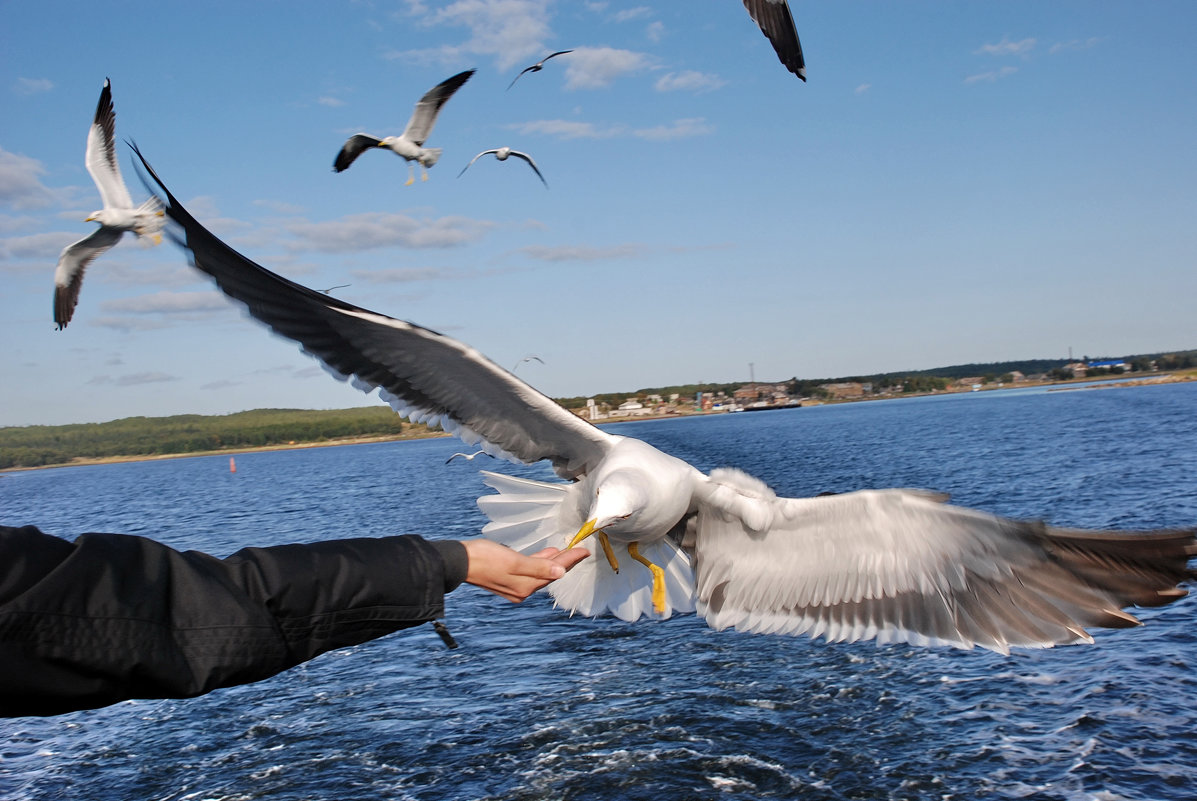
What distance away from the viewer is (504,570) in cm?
197

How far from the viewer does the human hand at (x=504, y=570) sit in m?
1.93

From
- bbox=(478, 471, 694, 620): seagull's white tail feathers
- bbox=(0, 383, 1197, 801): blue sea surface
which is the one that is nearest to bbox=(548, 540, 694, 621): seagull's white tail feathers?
bbox=(478, 471, 694, 620): seagull's white tail feathers

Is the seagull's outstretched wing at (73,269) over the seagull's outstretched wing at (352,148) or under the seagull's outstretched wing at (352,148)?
under

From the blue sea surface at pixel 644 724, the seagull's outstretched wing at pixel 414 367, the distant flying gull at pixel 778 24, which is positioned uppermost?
the distant flying gull at pixel 778 24

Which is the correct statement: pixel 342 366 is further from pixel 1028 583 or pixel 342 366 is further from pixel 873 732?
pixel 873 732

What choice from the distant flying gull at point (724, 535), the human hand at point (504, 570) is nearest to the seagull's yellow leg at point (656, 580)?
the distant flying gull at point (724, 535)

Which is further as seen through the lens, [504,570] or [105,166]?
[105,166]

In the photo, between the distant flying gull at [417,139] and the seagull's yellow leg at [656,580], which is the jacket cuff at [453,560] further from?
the distant flying gull at [417,139]

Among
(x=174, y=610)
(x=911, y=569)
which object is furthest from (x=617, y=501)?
(x=174, y=610)

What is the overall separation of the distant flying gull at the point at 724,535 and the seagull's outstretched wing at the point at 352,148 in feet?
14.7

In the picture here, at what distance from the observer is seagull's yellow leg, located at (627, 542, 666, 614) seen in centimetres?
544

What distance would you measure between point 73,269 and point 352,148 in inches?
168

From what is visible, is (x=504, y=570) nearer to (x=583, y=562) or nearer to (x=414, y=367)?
(x=414, y=367)

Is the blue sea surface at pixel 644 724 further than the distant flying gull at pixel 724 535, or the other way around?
the blue sea surface at pixel 644 724
